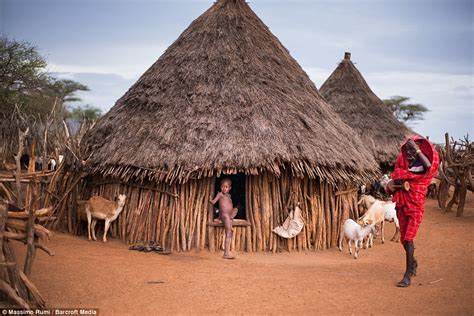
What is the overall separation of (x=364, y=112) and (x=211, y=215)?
10.7 meters

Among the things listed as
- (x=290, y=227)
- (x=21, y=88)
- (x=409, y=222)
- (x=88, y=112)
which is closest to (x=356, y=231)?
(x=290, y=227)

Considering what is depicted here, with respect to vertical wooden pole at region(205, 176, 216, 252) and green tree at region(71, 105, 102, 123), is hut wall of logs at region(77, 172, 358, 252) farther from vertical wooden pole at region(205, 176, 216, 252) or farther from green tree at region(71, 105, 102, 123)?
green tree at region(71, 105, 102, 123)

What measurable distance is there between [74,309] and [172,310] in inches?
39.7

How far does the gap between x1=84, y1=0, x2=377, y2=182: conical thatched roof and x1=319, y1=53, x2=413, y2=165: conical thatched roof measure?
6.83 m

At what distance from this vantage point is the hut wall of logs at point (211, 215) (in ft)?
28.9

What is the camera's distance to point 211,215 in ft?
29.3

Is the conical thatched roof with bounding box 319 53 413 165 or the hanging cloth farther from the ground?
the conical thatched roof with bounding box 319 53 413 165

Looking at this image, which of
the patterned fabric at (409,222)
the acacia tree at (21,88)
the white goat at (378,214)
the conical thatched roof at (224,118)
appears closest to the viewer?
the patterned fabric at (409,222)

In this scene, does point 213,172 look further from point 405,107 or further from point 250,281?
point 405,107

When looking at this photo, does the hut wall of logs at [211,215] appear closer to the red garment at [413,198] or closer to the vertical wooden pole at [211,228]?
the vertical wooden pole at [211,228]

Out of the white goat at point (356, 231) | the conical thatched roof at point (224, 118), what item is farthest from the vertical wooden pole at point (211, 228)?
the white goat at point (356, 231)

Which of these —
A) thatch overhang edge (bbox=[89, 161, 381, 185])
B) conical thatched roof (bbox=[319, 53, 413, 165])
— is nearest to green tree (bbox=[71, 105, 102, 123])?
conical thatched roof (bbox=[319, 53, 413, 165])

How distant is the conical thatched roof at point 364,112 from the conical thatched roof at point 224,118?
269 inches

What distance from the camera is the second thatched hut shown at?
8.77 meters
